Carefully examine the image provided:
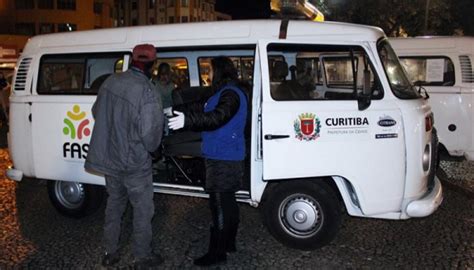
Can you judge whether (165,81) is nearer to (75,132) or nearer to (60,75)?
(60,75)

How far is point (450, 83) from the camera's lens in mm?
8477

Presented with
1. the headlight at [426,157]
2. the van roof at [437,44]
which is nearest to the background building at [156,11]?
the van roof at [437,44]

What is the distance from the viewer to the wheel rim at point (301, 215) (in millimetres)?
4941

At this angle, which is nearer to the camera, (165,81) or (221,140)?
(221,140)

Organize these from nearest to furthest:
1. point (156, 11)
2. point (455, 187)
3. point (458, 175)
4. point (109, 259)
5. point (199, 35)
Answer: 1. point (109, 259)
2. point (199, 35)
3. point (455, 187)
4. point (458, 175)
5. point (156, 11)

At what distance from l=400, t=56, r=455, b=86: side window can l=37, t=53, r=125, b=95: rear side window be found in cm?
540

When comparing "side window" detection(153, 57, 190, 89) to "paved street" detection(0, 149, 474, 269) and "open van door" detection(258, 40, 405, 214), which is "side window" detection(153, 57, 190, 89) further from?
"open van door" detection(258, 40, 405, 214)

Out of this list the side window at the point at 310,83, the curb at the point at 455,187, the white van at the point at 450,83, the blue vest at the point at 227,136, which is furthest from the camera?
the white van at the point at 450,83

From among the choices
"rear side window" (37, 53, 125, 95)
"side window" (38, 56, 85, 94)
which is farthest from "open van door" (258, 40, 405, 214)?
"side window" (38, 56, 85, 94)

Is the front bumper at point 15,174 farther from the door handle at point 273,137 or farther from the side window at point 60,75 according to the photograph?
the door handle at point 273,137

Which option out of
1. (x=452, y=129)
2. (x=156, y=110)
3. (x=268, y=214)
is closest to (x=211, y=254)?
(x=268, y=214)

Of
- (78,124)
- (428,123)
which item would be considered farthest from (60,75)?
(428,123)

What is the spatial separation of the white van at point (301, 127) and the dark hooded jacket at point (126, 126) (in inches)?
42.8

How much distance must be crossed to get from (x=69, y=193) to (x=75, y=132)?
2.96 ft
